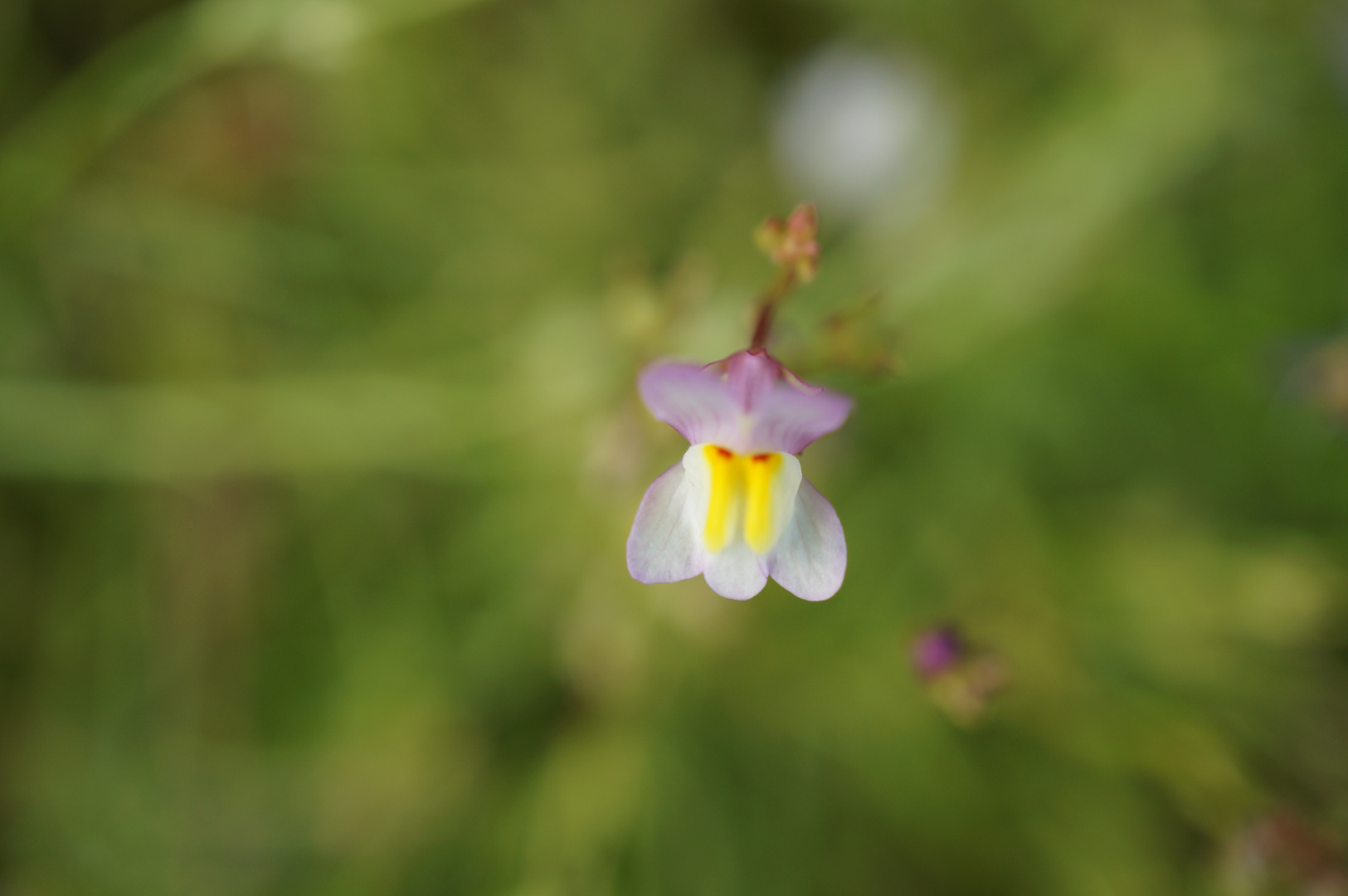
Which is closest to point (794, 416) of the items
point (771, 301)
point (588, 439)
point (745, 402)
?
point (745, 402)

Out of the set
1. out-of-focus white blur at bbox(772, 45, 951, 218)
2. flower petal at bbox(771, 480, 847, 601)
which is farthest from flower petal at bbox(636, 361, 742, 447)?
out-of-focus white blur at bbox(772, 45, 951, 218)

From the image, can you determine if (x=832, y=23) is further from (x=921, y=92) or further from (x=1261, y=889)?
(x=1261, y=889)

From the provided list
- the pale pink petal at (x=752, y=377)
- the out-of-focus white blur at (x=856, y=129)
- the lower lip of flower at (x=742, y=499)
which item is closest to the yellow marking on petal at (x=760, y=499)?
the lower lip of flower at (x=742, y=499)

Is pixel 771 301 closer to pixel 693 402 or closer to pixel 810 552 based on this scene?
pixel 693 402

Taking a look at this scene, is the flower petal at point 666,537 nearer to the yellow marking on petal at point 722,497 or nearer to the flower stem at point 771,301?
the yellow marking on petal at point 722,497

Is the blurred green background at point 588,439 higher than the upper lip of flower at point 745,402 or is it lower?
higher

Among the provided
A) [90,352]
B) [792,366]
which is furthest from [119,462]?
[792,366]
